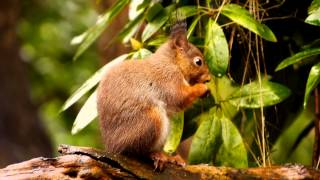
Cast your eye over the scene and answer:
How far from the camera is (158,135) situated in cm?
289

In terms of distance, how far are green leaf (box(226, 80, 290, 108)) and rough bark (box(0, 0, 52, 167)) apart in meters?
4.53

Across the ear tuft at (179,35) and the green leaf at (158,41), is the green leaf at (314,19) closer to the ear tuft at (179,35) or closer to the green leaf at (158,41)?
the ear tuft at (179,35)

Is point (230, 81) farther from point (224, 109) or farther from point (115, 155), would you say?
point (115, 155)

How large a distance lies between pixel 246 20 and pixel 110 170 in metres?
0.87

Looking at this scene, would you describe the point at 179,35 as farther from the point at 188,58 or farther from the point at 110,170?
the point at 110,170

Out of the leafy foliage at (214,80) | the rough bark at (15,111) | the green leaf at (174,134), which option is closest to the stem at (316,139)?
the leafy foliage at (214,80)

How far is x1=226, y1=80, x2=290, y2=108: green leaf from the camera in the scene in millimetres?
3078

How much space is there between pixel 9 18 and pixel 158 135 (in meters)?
4.62

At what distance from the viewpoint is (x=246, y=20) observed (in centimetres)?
300

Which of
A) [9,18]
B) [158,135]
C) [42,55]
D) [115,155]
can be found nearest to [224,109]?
[158,135]

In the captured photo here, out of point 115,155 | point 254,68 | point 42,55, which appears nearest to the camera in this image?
point 115,155

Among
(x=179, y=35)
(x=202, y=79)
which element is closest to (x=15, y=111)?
(x=202, y=79)

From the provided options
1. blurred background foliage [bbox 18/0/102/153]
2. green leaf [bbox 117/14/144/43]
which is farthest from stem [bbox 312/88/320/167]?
blurred background foliage [bbox 18/0/102/153]

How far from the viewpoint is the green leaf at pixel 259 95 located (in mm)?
3078
